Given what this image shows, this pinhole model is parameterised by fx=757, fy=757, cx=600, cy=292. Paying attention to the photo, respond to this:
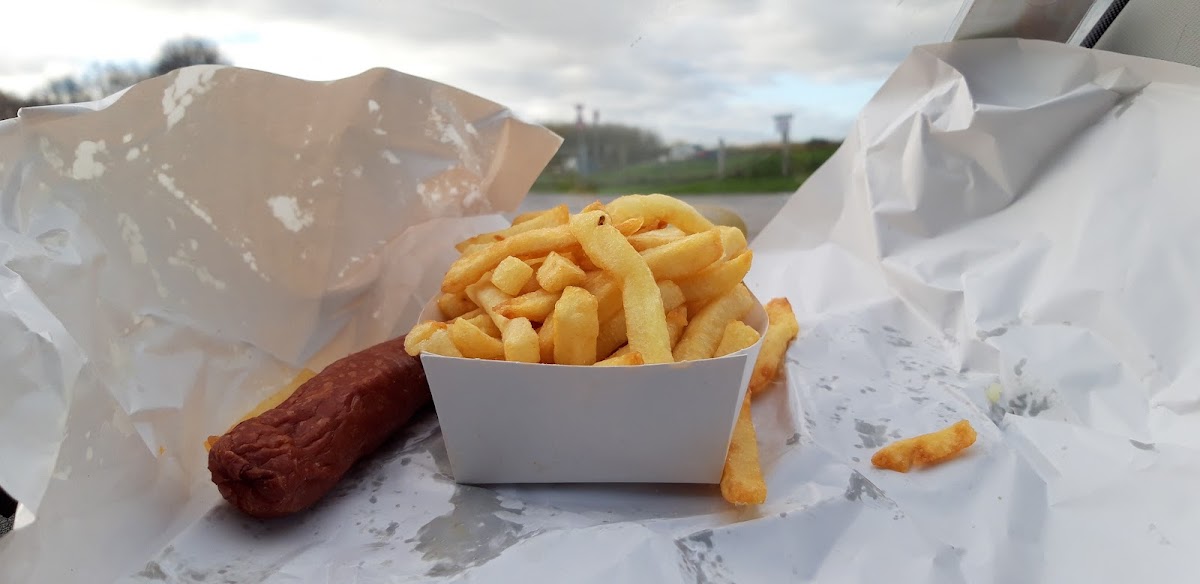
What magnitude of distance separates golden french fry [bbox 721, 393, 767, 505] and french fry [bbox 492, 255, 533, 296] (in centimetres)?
54

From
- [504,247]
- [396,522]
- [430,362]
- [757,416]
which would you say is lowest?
[757,416]

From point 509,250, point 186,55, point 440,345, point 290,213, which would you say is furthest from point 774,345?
point 186,55

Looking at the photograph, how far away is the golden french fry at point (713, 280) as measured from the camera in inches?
62.8

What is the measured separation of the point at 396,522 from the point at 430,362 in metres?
0.34

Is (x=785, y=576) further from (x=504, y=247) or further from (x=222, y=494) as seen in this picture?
(x=222, y=494)

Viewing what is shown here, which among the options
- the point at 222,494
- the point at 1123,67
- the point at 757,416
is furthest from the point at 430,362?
the point at 1123,67

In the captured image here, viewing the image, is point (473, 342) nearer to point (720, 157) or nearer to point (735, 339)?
point (735, 339)

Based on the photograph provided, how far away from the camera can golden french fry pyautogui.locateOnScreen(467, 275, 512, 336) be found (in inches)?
58.1

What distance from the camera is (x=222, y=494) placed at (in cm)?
149

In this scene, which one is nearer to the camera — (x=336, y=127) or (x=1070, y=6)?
(x=336, y=127)

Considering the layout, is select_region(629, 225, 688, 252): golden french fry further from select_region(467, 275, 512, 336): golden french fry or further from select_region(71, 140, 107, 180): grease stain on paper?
select_region(71, 140, 107, 180): grease stain on paper

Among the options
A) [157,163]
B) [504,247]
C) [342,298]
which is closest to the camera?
[504,247]

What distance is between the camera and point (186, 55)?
5.98 feet

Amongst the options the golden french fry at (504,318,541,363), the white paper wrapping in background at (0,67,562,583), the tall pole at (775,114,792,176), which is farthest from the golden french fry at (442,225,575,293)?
the tall pole at (775,114,792,176)
